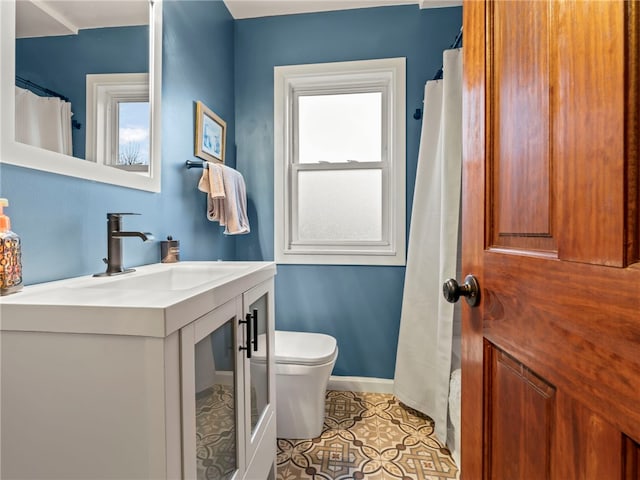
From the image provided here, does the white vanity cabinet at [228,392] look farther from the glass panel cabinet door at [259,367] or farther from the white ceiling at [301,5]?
the white ceiling at [301,5]

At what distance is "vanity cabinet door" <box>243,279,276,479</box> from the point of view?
97 cm

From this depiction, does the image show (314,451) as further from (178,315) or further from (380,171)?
(380,171)

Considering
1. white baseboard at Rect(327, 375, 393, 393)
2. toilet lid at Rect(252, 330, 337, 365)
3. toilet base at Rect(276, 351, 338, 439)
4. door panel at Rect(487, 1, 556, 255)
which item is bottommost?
white baseboard at Rect(327, 375, 393, 393)

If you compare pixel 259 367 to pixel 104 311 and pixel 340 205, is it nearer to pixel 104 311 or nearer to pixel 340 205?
pixel 104 311

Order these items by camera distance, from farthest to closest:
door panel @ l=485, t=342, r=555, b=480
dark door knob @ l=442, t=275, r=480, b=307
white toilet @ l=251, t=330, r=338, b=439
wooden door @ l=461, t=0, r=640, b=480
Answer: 1. white toilet @ l=251, t=330, r=338, b=439
2. dark door knob @ l=442, t=275, r=480, b=307
3. door panel @ l=485, t=342, r=555, b=480
4. wooden door @ l=461, t=0, r=640, b=480

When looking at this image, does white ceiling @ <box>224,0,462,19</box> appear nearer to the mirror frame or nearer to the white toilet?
the mirror frame

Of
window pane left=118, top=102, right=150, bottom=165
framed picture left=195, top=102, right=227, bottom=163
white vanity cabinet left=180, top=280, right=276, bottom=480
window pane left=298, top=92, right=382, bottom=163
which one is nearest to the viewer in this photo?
white vanity cabinet left=180, top=280, right=276, bottom=480

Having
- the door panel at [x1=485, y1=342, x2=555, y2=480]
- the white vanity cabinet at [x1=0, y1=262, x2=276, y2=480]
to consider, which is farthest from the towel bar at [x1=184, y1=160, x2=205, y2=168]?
the door panel at [x1=485, y1=342, x2=555, y2=480]

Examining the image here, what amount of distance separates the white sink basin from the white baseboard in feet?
4.26

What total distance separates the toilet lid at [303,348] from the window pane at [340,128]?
1.18m

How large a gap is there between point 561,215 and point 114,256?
114 centimetres

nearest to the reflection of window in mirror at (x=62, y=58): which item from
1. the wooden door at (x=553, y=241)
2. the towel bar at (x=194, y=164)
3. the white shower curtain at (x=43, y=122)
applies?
the white shower curtain at (x=43, y=122)

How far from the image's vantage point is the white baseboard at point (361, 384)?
2.07 meters

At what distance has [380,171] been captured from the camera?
216 cm
